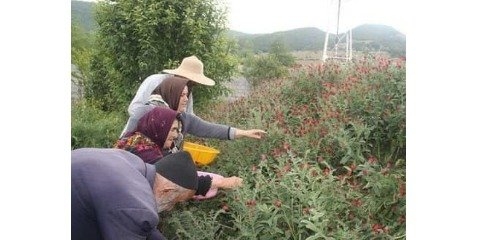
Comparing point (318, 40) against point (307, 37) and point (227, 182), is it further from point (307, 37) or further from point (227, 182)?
point (227, 182)

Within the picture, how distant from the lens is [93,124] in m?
2.47

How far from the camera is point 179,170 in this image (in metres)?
1.95

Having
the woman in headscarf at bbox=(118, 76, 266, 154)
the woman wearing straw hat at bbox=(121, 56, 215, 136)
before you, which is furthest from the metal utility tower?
the woman in headscarf at bbox=(118, 76, 266, 154)

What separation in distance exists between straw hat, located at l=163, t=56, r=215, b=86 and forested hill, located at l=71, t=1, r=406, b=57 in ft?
0.65

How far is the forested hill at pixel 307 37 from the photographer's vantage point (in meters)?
2.16

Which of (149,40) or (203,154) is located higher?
(149,40)

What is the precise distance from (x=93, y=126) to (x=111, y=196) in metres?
0.79

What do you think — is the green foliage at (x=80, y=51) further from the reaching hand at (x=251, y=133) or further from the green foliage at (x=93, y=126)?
the reaching hand at (x=251, y=133)

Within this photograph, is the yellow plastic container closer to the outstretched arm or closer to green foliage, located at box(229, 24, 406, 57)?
the outstretched arm

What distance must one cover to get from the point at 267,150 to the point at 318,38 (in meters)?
0.69

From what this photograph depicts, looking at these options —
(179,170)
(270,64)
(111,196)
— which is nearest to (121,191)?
(111,196)

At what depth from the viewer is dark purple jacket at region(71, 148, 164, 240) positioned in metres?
1.72
